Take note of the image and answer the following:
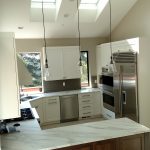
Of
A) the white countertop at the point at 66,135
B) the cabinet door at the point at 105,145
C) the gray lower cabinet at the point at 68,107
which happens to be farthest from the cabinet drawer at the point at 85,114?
the cabinet door at the point at 105,145

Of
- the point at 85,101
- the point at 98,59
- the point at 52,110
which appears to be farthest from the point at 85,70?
the point at 52,110

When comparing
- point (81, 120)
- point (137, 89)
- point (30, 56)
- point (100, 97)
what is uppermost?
point (30, 56)

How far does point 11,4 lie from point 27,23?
1.04 meters

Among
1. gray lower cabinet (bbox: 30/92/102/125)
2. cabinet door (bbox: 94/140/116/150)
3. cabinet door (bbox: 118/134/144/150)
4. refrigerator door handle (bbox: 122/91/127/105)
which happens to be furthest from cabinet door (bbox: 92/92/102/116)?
cabinet door (bbox: 94/140/116/150)

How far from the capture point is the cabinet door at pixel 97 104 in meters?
6.32

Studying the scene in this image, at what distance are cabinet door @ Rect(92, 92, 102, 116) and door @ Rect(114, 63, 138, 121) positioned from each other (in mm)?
1092

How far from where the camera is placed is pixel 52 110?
234 inches

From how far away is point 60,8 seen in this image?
470 cm

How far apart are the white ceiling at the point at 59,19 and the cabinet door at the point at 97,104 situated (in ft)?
6.42

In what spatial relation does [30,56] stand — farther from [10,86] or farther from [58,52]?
[10,86]

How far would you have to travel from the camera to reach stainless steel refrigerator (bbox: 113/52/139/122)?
4.64 m

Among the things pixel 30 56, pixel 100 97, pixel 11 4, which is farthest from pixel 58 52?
pixel 11 4

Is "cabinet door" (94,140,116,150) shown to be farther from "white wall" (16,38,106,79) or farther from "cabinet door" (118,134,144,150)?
"white wall" (16,38,106,79)

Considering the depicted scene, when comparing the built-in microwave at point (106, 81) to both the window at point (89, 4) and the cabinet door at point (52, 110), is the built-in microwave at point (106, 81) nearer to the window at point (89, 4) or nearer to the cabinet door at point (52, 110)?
the cabinet door at point (52, 110)
